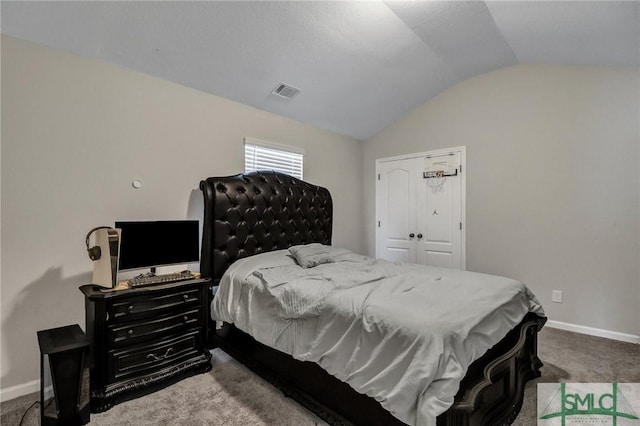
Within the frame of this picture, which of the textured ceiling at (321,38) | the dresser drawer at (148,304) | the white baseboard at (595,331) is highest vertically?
the textured ceiling at (321,38)

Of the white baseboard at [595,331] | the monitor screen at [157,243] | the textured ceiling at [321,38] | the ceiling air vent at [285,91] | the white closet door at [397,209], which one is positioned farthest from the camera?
the white closet door at [397,209]

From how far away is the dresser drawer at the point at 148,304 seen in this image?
78.7 inches

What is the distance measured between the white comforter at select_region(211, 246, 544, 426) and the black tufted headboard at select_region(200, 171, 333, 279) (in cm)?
26

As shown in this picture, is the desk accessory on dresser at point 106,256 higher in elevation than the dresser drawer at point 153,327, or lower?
higher

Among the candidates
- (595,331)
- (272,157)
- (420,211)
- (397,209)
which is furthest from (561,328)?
(272,157)

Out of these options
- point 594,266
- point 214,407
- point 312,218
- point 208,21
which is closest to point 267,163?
point 312,218

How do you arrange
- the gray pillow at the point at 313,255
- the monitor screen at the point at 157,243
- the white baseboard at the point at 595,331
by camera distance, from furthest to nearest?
the white baseboard at the point at 595,331
the gray pillow at the point at 313,255
the monitor screen at the point at 157,243

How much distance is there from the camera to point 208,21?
Answer: 7.47ft

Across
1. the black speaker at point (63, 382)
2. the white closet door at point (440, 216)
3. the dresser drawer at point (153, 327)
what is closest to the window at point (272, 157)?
the dresser drawer at point (153, 327)

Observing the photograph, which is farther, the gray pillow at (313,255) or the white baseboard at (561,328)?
the gray pillow at (313,255)

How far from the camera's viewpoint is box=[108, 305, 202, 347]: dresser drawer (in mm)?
2006

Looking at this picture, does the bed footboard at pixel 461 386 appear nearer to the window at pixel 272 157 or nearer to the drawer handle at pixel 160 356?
the drawer handle at pixel 160 356

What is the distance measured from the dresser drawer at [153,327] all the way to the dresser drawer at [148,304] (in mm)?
49

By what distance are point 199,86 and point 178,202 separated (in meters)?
1.13
